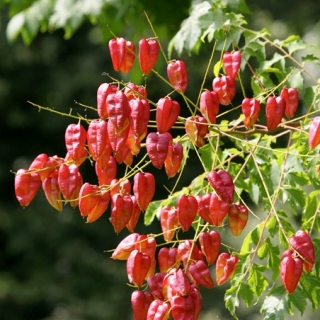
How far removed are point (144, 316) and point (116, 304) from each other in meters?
9.49

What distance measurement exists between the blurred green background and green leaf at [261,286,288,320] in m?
8.44

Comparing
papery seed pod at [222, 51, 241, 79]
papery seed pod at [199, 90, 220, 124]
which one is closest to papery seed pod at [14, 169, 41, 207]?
papery seed pod at [199, 90, 220, 124]

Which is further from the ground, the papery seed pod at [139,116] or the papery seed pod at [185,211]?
the papery seed pod at [139,116]

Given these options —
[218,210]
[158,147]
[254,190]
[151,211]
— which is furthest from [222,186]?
[151,211]

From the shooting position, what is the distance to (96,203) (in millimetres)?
2188

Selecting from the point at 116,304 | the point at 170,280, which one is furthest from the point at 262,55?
the point at 116,304

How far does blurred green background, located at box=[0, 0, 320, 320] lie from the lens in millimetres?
11500

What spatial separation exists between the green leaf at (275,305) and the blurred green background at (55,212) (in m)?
8.44

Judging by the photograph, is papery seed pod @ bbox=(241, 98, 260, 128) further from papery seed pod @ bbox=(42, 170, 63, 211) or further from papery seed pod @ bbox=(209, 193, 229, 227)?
papery seed pod @ bbox=(42, 170, 63, 211)

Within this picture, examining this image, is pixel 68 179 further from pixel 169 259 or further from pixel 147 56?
pixel 147 56

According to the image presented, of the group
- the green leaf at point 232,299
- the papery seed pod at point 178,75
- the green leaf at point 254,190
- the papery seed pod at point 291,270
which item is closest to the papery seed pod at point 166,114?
the papery seed pod at point 178,75

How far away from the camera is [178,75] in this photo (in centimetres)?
230

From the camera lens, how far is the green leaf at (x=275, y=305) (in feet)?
7.40

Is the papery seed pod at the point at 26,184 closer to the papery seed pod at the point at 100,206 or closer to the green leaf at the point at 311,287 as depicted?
the papery seed pod at the point at 100,206
